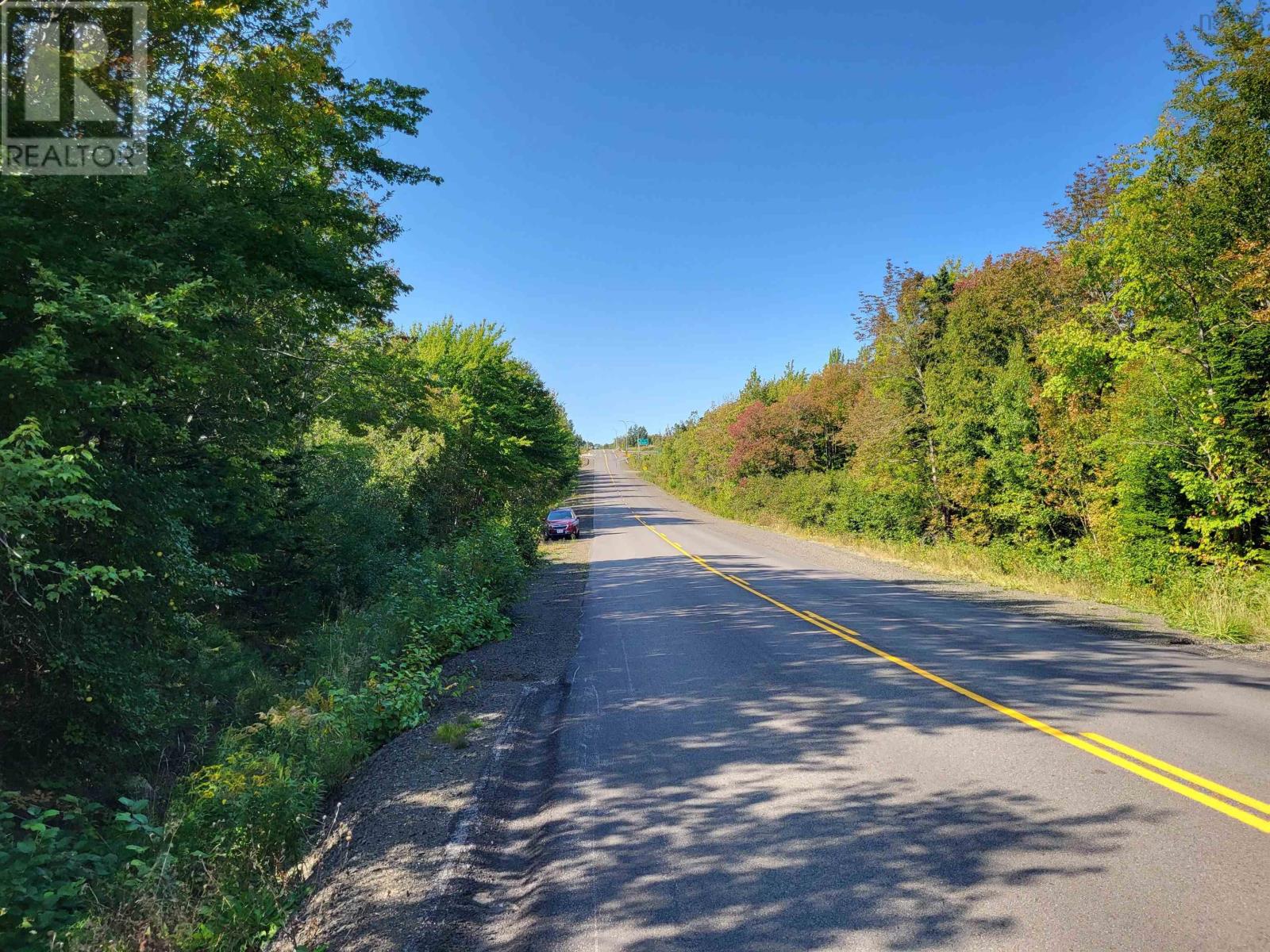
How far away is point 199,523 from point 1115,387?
2104 centimetres

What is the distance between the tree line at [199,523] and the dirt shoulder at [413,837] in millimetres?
287

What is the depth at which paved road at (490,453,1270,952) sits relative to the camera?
3.01 m

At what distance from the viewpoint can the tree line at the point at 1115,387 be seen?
10898mm

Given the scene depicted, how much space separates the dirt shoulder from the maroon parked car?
22694mm

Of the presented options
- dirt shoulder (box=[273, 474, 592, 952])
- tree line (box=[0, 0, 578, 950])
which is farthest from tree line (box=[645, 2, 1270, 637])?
tree line (box=[0, 0, 578, 950])

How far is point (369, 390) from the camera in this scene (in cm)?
1351

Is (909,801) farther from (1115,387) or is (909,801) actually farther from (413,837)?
(1115,387)

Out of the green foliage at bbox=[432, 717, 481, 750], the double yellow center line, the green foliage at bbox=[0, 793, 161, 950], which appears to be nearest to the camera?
the green foliage at bbox=[0, 793, 161, 950]

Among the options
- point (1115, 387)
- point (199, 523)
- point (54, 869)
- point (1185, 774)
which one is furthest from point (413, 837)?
point (1115, 387)

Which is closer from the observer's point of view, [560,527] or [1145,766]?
[1145,766]

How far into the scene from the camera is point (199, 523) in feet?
25.8

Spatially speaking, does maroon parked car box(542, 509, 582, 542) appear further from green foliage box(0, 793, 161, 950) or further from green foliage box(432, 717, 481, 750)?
green foliage box(0, 793, 161, 950)

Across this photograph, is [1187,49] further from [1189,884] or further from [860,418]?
[860,418]

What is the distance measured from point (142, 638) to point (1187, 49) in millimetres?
17772
